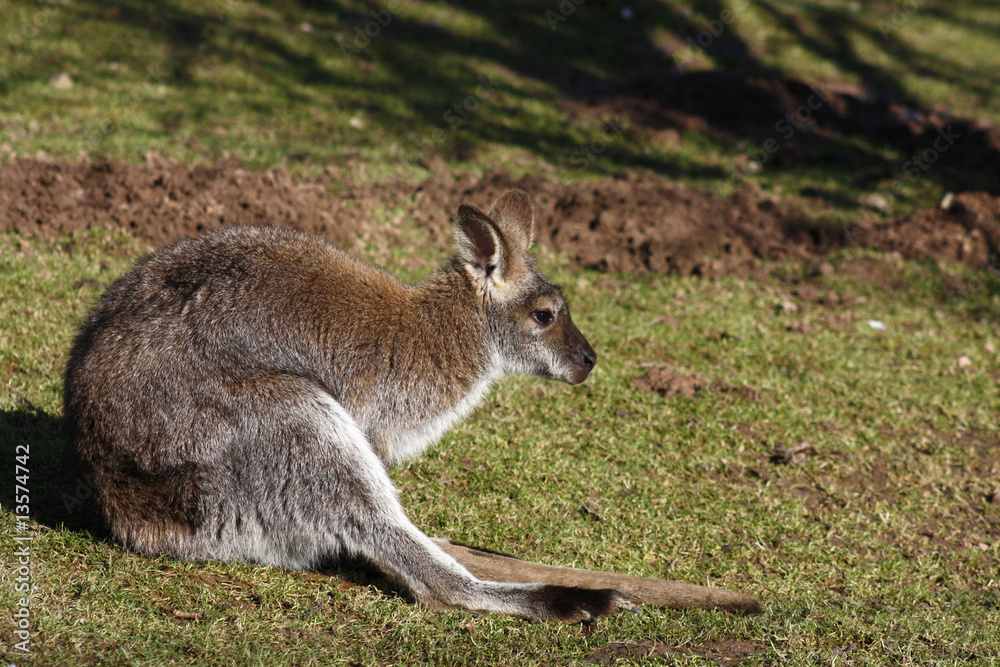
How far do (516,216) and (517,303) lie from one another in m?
0.54

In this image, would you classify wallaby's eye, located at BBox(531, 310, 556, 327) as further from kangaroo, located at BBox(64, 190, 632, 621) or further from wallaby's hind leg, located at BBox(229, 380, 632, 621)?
wallaby's hind leg, located at BBox(229, 380, 632, 621)

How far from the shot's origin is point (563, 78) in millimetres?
11773

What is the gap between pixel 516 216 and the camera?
459cm

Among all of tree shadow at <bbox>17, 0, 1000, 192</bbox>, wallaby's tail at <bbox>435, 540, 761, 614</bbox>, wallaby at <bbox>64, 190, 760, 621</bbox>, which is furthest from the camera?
tree shadow at <bbox>17, 0, 1000, 192</bbox>

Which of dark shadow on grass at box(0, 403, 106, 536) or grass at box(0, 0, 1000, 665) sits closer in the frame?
grass at box(0, 0, 1000, 665)

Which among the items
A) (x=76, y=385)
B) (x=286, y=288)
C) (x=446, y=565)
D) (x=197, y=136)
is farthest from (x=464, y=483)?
(x=197, y=136)

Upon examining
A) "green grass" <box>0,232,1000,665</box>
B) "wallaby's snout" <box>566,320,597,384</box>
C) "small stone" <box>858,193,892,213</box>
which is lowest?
"green grass" <box>0,232,1000,665</box>

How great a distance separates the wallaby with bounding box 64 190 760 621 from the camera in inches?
135

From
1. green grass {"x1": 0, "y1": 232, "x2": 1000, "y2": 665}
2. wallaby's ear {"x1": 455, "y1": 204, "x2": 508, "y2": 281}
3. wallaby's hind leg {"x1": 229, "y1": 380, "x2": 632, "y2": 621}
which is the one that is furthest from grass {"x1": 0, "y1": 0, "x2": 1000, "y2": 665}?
wallaby's ear {"x1": 455, "y1": 204, "x2": 508, "y2": 281}

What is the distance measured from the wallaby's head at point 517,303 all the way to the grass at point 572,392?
836mm

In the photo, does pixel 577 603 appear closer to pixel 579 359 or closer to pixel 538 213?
pixel 579 359

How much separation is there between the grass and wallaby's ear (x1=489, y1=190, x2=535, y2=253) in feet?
4.33

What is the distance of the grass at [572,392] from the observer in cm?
359

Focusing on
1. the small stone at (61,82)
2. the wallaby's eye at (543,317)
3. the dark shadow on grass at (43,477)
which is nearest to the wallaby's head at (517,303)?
the wallaby's eye at (543,317)
